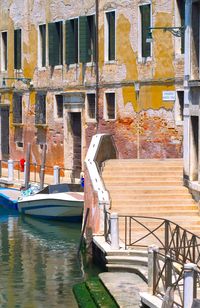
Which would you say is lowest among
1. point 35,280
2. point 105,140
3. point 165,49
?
point 35,280

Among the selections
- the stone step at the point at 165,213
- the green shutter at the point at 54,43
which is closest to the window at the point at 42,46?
the green shutter at the point at 54,43

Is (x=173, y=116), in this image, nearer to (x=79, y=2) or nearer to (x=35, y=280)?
(x=79, y=2)

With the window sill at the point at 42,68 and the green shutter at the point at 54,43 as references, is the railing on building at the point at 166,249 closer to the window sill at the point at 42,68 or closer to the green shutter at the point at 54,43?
the green shutter at the point at 54,43

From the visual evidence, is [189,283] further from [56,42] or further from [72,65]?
[56,42]

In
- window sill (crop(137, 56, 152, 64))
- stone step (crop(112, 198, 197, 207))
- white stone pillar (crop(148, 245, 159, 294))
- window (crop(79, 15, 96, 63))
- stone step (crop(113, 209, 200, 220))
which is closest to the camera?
white stone pillar (crop(148, 245, 159, 294))

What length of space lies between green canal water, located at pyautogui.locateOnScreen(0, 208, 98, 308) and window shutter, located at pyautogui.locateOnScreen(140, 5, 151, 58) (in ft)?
16.0

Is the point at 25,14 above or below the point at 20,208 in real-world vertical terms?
above

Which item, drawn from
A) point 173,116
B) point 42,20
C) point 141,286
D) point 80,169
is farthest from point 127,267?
point 42,20

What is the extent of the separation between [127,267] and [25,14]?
61.3 ft

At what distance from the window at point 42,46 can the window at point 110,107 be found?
4.48 meters

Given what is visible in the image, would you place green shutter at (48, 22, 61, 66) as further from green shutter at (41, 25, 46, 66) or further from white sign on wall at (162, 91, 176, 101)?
white sign on wall at (162, 91, 176, 101)

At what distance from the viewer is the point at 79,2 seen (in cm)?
3042

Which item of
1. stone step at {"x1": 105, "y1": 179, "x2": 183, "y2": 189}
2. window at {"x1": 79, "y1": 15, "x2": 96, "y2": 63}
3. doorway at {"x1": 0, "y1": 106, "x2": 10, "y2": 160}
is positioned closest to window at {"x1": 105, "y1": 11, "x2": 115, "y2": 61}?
window at {"x1": 79, "y1": 15, "x2": 96, "y2": 63}

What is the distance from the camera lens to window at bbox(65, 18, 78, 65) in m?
30.4
